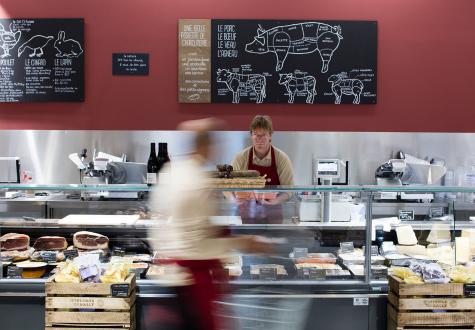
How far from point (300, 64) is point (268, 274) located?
11.5 ft

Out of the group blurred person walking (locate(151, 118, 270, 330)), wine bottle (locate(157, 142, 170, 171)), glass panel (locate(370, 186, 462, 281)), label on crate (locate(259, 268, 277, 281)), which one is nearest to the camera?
blurred person walking (locate(151, 118, 270, 330))

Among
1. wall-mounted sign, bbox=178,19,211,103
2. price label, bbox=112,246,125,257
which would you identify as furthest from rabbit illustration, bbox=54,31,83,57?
price label, bbox=112,246,125,257

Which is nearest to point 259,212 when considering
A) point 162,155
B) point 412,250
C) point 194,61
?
point 412,250

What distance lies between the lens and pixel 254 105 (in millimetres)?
6129

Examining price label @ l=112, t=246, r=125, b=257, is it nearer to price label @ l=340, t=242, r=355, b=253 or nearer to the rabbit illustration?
price label @ l=340, t=242, r=355, b=253

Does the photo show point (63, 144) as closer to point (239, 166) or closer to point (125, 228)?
point (239, 166)

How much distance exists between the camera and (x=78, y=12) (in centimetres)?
607

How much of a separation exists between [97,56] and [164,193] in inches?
166

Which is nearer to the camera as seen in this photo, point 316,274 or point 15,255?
point 316,274

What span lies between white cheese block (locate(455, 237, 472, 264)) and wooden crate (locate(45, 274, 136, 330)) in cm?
194

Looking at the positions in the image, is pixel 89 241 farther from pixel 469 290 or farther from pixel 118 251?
Answer: pixel 469 290

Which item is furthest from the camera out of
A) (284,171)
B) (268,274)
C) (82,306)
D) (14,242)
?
(284,171)

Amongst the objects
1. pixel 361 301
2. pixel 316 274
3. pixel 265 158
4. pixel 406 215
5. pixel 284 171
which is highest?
pixel 265 158

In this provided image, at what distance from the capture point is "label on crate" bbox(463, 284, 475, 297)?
8.94 ft
